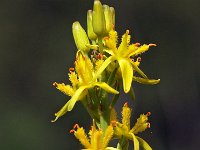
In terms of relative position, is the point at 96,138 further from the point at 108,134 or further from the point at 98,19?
the point at 98,19

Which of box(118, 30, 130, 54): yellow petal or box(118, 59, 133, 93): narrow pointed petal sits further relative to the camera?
box(118, 30, 130, 54): yellow petal

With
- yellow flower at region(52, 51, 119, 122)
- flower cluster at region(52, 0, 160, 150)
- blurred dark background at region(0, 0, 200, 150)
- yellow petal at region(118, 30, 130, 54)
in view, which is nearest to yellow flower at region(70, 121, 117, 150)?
flower cluster at region(52, 0, 160, 150)

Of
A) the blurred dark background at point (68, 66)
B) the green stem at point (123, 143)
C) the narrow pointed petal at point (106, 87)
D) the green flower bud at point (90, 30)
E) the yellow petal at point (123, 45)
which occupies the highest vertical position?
the blurred dark background at point (68, 66)

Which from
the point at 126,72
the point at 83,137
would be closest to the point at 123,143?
the point at 83,137

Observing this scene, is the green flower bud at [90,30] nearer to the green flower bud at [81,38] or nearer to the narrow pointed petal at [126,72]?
the green flower bud at [81,38]

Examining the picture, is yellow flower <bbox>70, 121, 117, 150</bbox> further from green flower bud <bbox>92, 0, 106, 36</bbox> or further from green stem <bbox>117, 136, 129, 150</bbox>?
green flower bud <bbox>92, 0, 106, 36</bbox>

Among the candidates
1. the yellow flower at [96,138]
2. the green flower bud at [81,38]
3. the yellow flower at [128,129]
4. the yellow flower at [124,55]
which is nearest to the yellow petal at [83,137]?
the yellow flower at [96,138]

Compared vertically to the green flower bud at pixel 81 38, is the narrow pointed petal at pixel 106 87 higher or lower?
lower
